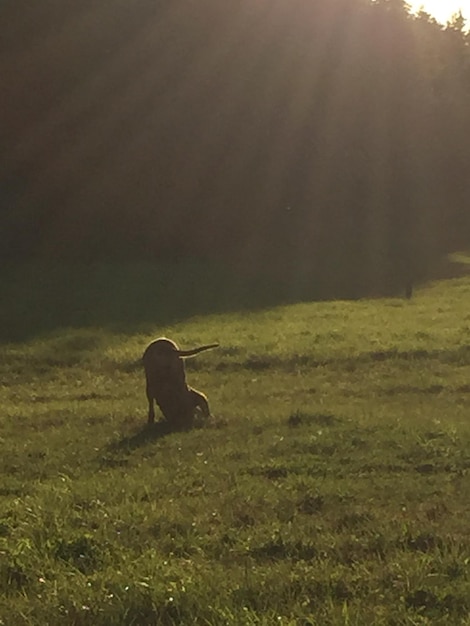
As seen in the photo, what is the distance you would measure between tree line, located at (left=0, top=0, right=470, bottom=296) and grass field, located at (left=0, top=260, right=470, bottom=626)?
9876mm

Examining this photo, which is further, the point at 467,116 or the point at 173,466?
the point at 467,116

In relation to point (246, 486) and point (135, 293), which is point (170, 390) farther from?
point (135, 293)

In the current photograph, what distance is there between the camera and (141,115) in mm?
30219

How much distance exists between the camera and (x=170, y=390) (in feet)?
37.1

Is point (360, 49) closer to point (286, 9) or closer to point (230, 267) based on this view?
point (286, 9)

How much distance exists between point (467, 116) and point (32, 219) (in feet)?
64.4

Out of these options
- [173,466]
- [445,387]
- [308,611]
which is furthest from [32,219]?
[308,611]

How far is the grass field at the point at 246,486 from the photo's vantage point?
505 centimetres

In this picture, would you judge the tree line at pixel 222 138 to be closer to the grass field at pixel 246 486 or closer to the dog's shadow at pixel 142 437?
the grass field at pixel 246 486

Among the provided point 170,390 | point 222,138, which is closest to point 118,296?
point 222,138

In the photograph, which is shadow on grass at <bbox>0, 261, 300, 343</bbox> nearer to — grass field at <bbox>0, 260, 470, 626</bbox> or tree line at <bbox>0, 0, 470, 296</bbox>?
tree line at <bbox>0, 0, 470, 296</bbox>

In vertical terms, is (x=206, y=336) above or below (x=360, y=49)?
below

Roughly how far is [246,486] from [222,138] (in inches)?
980

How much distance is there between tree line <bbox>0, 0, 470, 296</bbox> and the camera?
96.2ft
